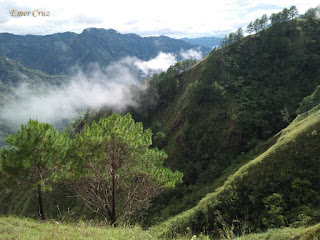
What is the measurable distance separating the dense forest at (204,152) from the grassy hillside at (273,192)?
0.13 metres

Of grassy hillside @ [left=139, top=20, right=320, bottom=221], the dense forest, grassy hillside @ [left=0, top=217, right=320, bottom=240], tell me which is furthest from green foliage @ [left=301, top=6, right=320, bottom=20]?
grassy hillside @ [left=0, top=217, right=320, bottom=240]

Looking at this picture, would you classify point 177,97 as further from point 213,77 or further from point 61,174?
point 61,174

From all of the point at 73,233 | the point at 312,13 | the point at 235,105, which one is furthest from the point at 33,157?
the point at 312,13

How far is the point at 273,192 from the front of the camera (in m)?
25.5

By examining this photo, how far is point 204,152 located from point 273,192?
33.7 meters

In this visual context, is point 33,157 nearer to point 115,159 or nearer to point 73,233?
point 115,159

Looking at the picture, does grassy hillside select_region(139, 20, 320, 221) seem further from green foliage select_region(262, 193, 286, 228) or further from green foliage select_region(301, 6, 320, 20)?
green foliage select_region(262, 193, 286, 228)

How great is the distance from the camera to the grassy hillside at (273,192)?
22.7 meters

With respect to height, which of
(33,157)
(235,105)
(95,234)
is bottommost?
(95,234)

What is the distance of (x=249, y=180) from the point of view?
28.1 m

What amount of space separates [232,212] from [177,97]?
63502 millimetres

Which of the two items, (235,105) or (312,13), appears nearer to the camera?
(235,105)

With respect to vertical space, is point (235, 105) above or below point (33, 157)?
below

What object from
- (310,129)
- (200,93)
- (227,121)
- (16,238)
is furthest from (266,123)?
(16,238)
